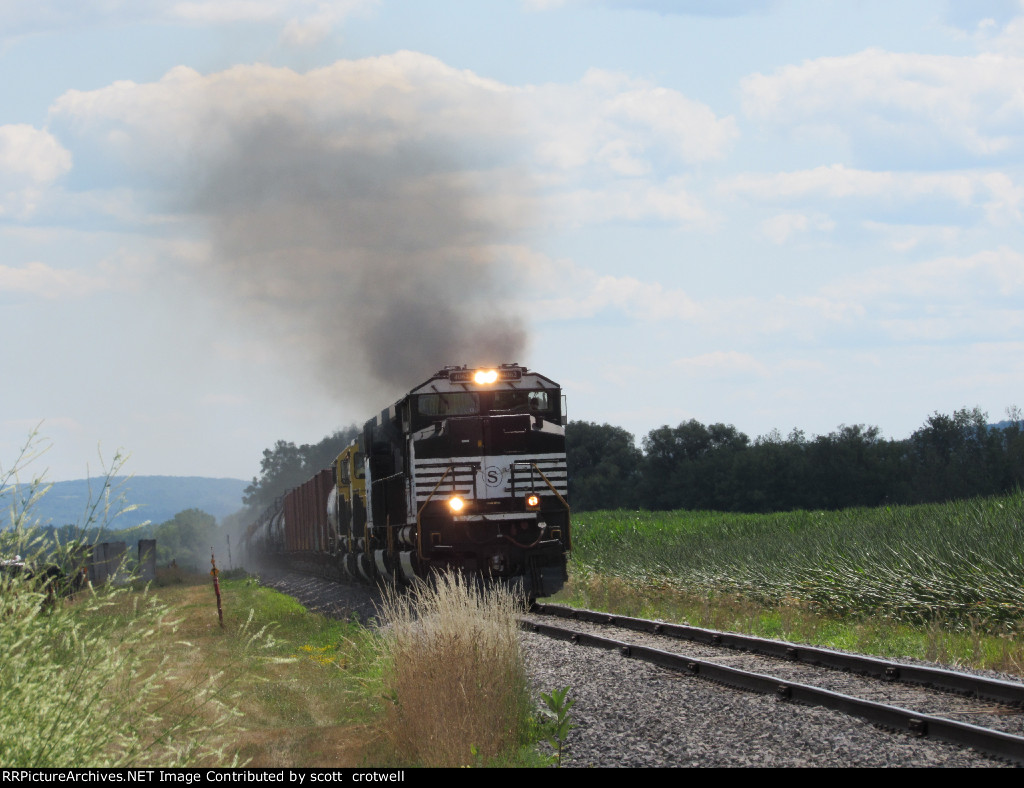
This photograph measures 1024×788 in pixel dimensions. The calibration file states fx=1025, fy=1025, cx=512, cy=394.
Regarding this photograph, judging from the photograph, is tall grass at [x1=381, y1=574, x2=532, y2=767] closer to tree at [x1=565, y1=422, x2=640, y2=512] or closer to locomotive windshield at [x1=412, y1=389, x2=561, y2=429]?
locomotive windshield at [x1=412, y1=389, x2=561, y2=429]

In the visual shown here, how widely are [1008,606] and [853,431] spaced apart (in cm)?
6278

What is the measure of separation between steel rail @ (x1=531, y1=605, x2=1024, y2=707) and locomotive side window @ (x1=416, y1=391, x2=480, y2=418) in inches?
176

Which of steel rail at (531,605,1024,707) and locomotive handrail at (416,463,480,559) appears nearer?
steel rail at (531,605,1024,707)

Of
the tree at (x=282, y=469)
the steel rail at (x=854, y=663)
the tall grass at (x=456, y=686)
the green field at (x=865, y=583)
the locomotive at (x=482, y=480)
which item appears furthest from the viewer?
the tree at (x=282, y=469)

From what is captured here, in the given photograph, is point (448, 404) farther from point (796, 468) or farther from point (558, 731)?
point (796, 468)

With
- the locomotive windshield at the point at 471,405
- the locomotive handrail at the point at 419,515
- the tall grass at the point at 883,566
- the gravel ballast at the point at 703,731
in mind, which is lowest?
the gravel ballast at the point at 703,731

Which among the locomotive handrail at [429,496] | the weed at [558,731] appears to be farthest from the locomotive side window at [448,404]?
the weed at [558,731]

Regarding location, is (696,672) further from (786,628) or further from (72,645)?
(72,645)

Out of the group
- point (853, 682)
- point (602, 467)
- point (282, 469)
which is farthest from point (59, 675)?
point (282, 469)

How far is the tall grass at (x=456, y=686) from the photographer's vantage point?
761 cm

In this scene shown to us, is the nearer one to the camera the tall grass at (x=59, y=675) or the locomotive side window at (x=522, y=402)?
the tall grass at (x=59, y=675)

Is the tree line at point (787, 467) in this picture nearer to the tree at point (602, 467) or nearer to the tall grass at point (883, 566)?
the tree at point (602, 467)

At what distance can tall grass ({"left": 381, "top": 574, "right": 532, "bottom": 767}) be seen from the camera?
25.0ft

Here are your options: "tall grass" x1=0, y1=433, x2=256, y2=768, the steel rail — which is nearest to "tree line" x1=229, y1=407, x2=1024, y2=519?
the steel rail
